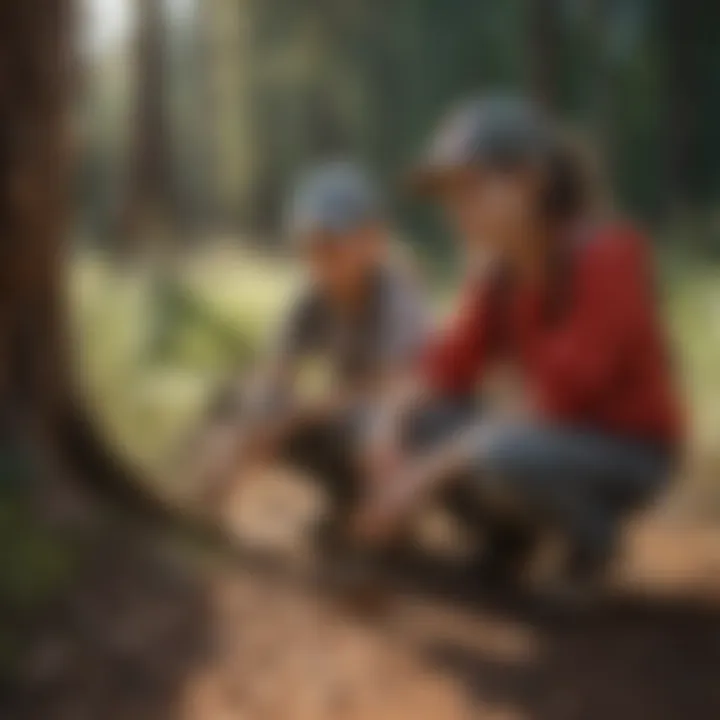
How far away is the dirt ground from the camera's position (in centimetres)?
124

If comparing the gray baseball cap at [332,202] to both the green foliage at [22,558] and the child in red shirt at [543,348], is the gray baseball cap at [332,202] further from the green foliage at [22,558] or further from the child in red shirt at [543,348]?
the green foliage at [22,558]

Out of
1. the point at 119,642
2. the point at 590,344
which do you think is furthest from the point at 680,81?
the point at 119,642

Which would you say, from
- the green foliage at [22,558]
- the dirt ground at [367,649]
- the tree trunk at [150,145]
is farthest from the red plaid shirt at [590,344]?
the green foliage at [22,558]

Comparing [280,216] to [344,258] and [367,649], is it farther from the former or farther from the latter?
[367,649]

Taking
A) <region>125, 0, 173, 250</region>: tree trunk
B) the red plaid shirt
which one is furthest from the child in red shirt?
<region>125, 0, 173, 250</region>: tree trunk

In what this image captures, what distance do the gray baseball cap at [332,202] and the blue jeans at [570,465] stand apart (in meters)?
0.18

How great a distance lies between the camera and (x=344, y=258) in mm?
1267

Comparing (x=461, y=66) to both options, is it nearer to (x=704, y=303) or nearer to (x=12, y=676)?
(x=704, y=303)

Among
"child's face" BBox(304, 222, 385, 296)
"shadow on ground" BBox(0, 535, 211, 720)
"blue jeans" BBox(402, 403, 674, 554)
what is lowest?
"shadow on ground" BBox(0, 535, 211, 720)

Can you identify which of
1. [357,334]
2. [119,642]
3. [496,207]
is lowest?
[119,642]

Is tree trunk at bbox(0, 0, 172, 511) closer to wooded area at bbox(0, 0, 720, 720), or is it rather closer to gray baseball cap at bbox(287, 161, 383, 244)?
wooded area at bbox(0, 0, 720, 720)

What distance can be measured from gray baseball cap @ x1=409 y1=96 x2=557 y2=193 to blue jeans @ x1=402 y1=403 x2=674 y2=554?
202mm

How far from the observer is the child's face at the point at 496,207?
49.2 inches

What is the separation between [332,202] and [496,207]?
5.5 inches
